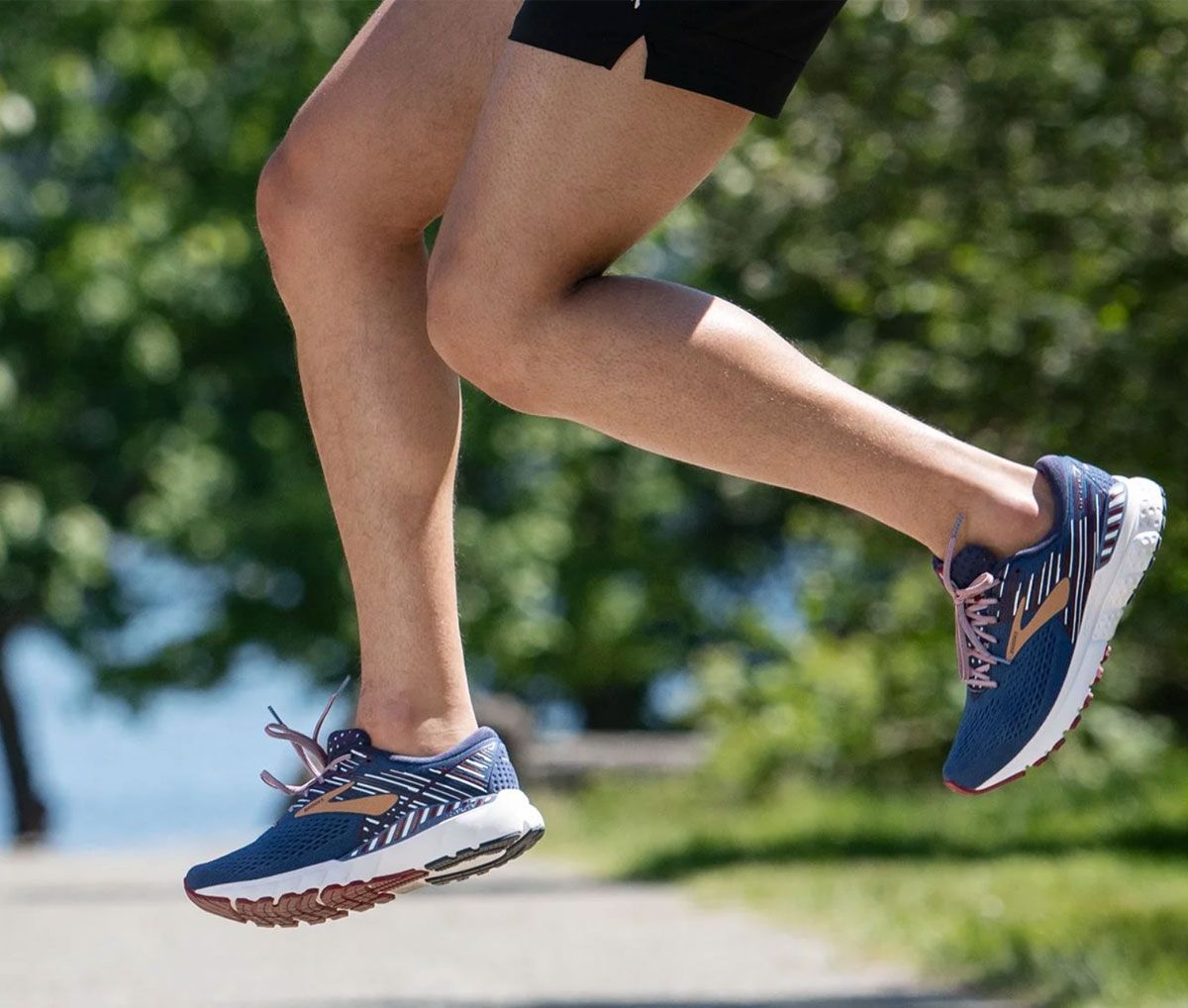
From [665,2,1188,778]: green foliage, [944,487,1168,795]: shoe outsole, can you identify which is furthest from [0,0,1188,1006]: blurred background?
[944,487,1168,795]: shoe outsole

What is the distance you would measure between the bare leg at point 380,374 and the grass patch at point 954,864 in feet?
7.92

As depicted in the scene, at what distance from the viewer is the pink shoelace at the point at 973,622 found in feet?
6.86

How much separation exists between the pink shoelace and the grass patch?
7.44 ft

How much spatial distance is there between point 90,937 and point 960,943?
132 inches

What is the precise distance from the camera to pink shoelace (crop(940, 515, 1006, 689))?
6.86ft

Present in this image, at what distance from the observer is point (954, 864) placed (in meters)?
8.52

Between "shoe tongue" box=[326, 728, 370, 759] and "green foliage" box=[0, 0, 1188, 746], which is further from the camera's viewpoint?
"green foliage" box=[0, 0, 1188, 746]

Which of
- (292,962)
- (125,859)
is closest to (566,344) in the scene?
(292,962)

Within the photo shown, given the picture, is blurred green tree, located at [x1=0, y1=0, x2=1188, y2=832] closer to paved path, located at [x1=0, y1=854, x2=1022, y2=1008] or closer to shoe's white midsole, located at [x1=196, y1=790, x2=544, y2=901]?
paved path, located at [x1=0, y1=854, x2=1022, y2=1008]

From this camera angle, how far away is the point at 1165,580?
520 cm

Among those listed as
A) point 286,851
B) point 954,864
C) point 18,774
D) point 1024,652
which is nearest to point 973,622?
point 1024,652

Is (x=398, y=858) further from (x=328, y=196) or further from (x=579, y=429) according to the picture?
(x=579, y=429)

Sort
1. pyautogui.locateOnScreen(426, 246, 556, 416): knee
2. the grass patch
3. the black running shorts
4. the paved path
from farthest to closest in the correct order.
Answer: the paved path → the grass patch → pyautogui.locateOnScreen(426, 246, 556, 416): knee → the black running shorts

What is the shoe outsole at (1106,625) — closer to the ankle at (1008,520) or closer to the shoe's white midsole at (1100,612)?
the shoe's white midsole at (1100,612)
